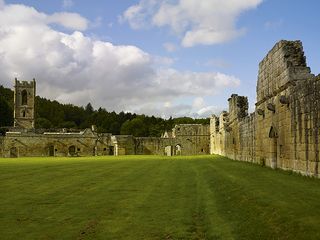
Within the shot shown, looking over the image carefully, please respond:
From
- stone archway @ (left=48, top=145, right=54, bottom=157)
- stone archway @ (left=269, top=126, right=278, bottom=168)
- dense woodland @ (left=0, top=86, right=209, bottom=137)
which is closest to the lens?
stone archway @ (left=269, top=126, right=278, bottom=168)

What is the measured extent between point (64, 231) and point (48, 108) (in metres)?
123

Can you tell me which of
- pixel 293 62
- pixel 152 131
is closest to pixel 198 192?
pixel 293 62

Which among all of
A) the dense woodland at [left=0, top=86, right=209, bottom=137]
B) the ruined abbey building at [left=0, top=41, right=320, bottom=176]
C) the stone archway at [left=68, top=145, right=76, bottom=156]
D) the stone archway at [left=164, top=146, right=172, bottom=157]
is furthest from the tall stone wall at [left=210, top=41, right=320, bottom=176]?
the dense woodland at [left=0, top=86, right=209, bottom=137]

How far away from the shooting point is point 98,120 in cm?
Result: 12250

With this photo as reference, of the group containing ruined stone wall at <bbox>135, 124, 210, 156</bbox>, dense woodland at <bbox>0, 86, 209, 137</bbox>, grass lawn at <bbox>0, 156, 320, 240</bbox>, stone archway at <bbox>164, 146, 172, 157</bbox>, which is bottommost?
grass lawn at <bbox>0, 156, 320, 240</bbox>

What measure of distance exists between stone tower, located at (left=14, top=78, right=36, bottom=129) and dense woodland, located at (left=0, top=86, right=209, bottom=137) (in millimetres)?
12073

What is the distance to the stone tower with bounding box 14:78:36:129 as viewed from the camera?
292 feet

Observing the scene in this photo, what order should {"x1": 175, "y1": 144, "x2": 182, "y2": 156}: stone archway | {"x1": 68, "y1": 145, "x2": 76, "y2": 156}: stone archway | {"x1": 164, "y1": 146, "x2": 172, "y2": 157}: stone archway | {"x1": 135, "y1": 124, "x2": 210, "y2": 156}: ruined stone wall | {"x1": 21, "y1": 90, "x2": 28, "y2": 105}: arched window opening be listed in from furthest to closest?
{"x1": 21, "y1": 90, "x2": 28, "y2": 105}: arched window opening → {"x1": 175, "y1": 144, "x2": 182, "y2": 156}: stone archway → {"x1": 135, "y1": 124, "x2": 210, "y2": 156}: ruined stone wall → {"x1": 68, "y1": 145, "x2": 76, "y2": 156}: stone archway → {"x1": 164, "y1": 146, "x2": 172, "y2": 157}: stone archway

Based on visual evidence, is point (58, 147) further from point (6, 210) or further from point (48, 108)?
point (48, 108)

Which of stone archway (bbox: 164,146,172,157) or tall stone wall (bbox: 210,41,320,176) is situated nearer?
tall stone wall (bbox: 210,41,320,176)

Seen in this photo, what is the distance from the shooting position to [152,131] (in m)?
107

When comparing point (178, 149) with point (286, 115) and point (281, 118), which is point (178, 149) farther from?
point (286, 115)

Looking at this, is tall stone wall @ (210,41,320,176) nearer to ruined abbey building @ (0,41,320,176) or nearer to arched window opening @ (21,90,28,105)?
ruined abbey building @ (0,41,320,176)

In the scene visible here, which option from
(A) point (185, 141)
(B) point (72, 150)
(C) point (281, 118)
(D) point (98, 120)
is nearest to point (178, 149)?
(A) point (185, 141)
